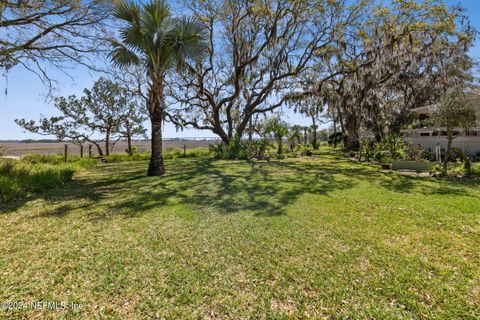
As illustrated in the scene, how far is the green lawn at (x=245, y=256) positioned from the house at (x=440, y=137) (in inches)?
331

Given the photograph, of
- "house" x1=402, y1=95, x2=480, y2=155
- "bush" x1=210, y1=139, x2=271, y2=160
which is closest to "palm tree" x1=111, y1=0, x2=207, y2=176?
"bush" x1=210, y1=139, x2=271, y2=160

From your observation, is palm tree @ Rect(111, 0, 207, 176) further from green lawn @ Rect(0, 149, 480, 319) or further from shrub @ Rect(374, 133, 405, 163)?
shrub @ Rect(374, 133, 405, 163)

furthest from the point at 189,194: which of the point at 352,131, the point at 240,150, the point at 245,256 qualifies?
the point at 352,131

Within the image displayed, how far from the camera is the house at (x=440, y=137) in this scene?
11.7 meters

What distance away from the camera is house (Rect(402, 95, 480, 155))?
1170 cm

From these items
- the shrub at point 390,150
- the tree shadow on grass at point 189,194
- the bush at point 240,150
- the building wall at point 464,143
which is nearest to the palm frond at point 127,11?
the tree shadow on grass at point 189,194

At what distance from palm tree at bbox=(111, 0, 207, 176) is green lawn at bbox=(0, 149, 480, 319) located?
3.89 meters

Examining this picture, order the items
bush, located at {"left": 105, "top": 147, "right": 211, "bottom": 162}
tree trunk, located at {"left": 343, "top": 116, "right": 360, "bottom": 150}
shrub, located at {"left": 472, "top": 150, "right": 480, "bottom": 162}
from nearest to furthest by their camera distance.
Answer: shrub, located at {"left": 472, "top": 150, "right": 480, "bottom": 162} → bush, located at {"left": 105, "top": 147, "right": 211, "bottom": 162} → tree trunk, located at {"left": 343, "top": 116, "right": 360, "bottom": 150}

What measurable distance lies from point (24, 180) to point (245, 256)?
264 inches

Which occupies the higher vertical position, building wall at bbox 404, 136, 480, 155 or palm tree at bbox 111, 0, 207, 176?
palm tree at bbox 111, 0, 207, 176

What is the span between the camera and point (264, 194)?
6.42 meters

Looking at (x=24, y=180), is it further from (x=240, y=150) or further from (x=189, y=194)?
(x=240, y=150)

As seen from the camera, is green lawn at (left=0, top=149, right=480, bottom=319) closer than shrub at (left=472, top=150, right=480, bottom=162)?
Yes

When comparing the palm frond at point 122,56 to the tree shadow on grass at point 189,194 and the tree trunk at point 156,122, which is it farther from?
the tree shadow on grass at point 189,194
